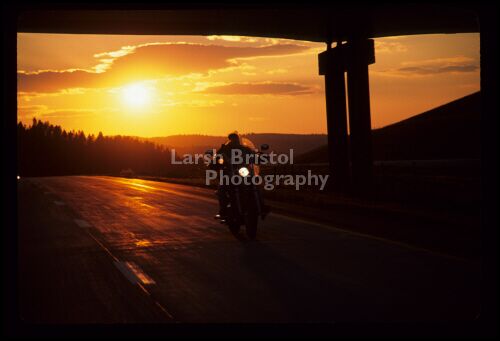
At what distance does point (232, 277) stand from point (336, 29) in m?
15.4

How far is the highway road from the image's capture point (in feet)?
25.8

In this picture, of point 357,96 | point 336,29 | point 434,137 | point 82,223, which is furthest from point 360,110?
point 434,137

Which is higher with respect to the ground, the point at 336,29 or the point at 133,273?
the point at 336,29

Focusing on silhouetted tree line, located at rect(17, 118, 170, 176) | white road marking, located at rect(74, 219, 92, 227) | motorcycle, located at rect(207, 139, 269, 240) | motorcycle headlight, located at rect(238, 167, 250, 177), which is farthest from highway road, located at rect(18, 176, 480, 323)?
silhouetted tree line, located at rect(17, 118, 170, 176)

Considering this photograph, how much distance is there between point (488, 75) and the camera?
241 inches

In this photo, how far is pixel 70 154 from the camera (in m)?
173

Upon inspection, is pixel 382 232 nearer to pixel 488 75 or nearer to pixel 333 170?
pixel 488 75

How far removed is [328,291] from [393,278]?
126 cm

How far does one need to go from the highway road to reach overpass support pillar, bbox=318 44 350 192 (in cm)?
926

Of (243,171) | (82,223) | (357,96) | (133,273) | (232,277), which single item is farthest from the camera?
(357,96)

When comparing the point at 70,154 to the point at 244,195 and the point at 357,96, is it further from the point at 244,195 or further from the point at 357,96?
the point at 244,195

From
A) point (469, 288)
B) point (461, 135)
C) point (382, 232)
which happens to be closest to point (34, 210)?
point (382, 232)

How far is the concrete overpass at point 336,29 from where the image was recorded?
2062cm

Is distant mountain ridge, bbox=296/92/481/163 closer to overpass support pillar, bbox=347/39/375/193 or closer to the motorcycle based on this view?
overpass support pillar, bbox=347/39/375/193
